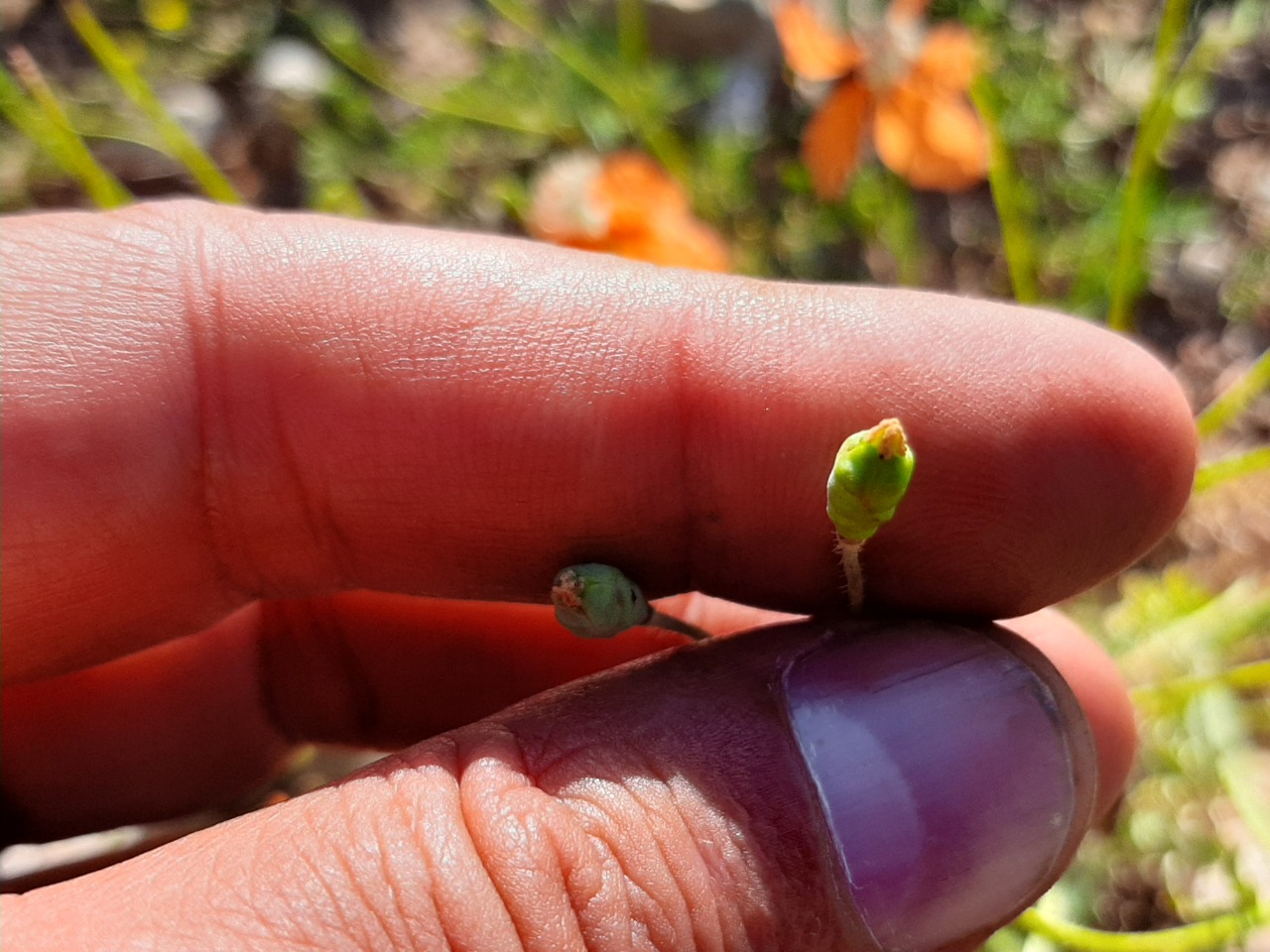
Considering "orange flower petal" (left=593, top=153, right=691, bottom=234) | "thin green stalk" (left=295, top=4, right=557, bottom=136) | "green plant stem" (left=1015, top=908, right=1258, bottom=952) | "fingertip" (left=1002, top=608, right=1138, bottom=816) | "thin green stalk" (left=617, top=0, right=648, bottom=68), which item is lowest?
"green plant stem" (left=1015, top=908, right=1258, bottom=952)

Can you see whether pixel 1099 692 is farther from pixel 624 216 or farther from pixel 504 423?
pixel 624 216

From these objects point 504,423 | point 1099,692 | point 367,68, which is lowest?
point 1099,692

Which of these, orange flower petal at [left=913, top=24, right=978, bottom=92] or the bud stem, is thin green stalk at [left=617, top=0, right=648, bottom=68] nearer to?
orange flower petal at [left=913, top=24, right=978, bottom=92]

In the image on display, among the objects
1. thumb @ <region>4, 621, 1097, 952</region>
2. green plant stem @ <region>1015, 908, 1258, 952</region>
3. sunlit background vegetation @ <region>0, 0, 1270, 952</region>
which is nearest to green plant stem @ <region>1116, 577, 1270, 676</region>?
sunlit background vegetation @ <region>0, 0, 1270, 952</region>

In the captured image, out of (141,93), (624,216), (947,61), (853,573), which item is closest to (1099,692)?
(853,573)

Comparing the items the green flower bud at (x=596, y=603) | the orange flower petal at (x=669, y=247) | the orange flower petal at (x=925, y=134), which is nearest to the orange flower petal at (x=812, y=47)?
the orange flower petal at (x=925, y=134)

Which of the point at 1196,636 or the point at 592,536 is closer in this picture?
the point at 592,536
